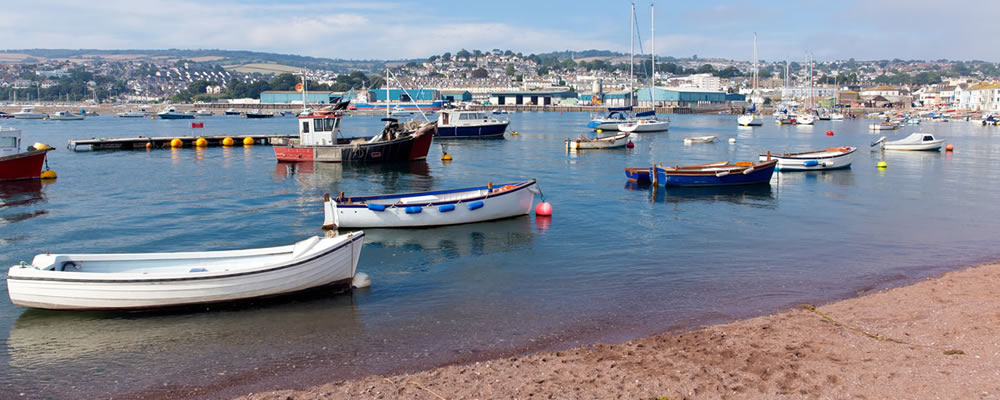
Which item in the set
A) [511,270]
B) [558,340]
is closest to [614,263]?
[511,270]

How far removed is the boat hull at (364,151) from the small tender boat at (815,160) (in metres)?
20.0

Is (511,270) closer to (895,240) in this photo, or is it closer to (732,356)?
(732,356)

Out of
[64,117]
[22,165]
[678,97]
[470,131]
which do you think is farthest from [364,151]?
[678,97]

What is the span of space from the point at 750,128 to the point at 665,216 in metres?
74.1

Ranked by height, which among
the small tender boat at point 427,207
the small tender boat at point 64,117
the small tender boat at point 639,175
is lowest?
the small tender boat at point 427,207

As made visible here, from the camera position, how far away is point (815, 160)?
37.3 meters

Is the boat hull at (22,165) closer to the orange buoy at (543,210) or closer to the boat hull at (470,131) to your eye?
the orange buoy at (543,210)

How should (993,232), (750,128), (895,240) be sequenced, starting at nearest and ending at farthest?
1. (895,240)
2. (993,232)
3. (750,128)

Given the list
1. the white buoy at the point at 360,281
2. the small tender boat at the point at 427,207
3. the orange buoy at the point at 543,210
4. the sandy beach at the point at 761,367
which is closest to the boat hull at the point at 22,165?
the small tender boat at the point at 427,207

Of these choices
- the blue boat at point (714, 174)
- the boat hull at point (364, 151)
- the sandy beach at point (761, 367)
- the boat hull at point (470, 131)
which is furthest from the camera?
the boat hull at point (470, 131)

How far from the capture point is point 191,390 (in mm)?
9414

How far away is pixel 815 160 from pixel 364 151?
1004 inches

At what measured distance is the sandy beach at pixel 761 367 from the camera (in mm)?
8047

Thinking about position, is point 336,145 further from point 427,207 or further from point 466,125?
point 466,125
